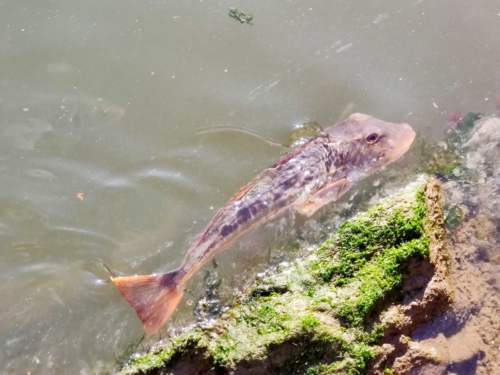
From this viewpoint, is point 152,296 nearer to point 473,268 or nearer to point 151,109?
point 151,109

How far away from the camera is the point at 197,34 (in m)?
6.08

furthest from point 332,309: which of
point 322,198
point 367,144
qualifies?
point 367,144

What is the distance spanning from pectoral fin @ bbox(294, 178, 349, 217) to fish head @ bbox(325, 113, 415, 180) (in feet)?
0.49

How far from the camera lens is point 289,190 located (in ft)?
16.6

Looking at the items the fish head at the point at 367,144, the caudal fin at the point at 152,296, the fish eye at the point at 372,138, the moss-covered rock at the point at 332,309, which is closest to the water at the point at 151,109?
the caudal fin at the point at 152,296

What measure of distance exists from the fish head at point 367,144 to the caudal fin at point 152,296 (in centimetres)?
195

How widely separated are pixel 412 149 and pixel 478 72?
46.0 inches

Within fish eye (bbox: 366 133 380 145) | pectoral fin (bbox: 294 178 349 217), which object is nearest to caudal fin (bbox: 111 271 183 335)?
pectoral fin (bbox: 294 178 349 217)

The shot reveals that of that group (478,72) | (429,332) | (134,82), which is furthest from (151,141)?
(478,72)

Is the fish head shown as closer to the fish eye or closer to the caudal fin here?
the fish eye

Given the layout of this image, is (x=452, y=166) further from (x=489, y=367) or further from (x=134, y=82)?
(x=134, y=82)

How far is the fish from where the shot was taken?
4.56 metres

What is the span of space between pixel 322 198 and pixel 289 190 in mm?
363

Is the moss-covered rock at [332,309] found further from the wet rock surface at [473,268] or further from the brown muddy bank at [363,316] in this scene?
the wet rock surface at [473,268]
